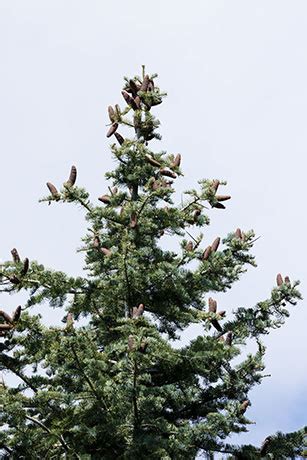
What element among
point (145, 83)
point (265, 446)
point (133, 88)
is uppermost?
point (145, 83)

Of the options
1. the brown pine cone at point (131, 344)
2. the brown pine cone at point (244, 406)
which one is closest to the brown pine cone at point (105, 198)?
the brown pine cone at point (244, 406)

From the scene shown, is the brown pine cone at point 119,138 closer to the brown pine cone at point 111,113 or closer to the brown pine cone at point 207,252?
the brown pine cone at point 111,113

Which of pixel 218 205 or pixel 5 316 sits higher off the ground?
pixel 218 205

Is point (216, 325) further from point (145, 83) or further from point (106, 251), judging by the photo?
point (145, 83)

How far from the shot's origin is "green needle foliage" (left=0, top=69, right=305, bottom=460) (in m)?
8.91

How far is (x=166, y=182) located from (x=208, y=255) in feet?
6.08

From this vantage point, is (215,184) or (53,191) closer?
(53,191)

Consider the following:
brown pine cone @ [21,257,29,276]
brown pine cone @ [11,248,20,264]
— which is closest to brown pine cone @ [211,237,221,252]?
brown pine cone @ [21,257,29,276]

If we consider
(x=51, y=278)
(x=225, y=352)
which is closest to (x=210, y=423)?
(x=225, y=352)

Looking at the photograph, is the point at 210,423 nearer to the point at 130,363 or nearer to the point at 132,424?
the point at 132,424

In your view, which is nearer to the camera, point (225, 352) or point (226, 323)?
point (225, 352)

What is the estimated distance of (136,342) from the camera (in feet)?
25.4


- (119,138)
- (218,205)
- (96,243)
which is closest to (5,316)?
(96,243)

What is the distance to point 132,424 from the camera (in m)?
9.21
